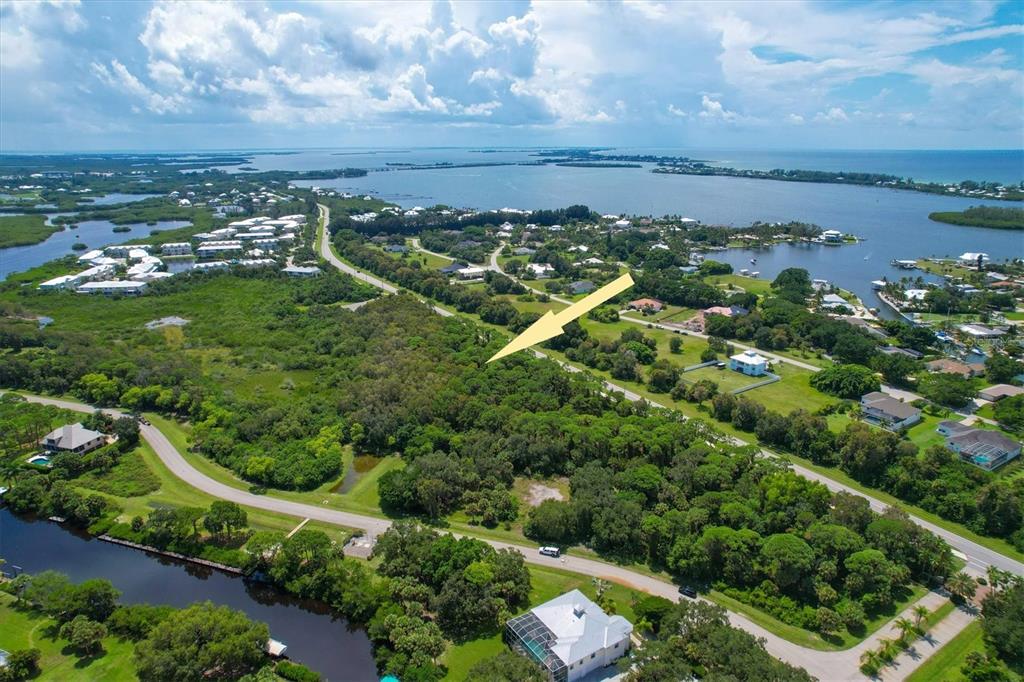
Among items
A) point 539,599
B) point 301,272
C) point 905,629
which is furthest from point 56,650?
point 301,272

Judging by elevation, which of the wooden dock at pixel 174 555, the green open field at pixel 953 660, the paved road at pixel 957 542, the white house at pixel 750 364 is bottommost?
the wooden dock at pixel 174 555

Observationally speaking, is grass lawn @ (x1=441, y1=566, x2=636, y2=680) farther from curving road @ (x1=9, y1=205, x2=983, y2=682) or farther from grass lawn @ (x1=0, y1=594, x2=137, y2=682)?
grass lawn @ (x1=0, y1=594, x2=137, y2=682)

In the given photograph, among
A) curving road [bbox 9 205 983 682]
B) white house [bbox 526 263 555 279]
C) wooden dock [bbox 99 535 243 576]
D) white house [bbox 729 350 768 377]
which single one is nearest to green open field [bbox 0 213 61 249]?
curving road [bbox 9 205 983 682]

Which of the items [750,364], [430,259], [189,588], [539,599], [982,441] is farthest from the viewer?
[430,259]

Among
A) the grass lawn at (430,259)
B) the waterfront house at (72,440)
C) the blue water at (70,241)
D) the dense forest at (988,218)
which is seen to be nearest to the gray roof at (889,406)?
the waterfront house at (72,440)

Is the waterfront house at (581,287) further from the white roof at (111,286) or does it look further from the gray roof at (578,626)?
the gray roof at (578,626)

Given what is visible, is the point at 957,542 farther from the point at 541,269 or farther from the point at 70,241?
the point at 70,241

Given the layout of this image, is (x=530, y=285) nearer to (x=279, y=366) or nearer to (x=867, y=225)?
(x=279, y=366)

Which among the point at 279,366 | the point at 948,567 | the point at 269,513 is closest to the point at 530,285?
the point at 279,366
